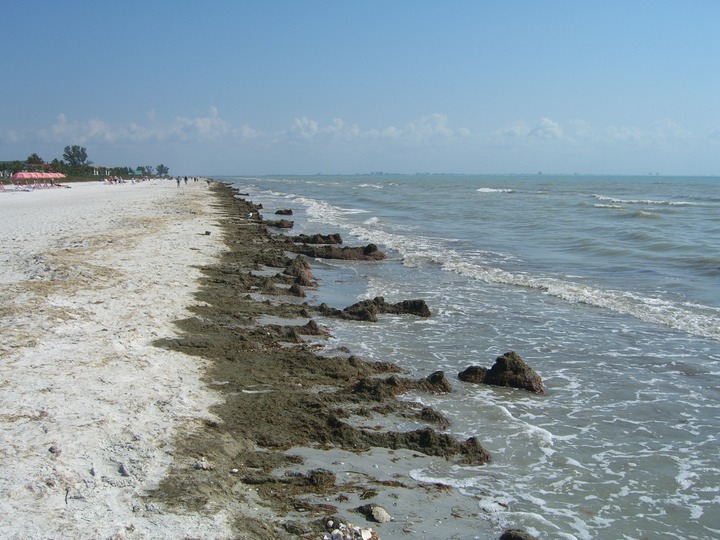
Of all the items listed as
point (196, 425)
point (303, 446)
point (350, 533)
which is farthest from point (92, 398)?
point (350, 533)

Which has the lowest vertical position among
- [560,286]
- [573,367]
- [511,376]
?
[573,367]

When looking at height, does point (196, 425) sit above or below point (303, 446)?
above

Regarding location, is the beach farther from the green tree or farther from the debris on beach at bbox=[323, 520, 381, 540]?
the green tree

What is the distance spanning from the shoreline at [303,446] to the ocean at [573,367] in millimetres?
321

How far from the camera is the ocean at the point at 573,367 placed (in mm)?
5242

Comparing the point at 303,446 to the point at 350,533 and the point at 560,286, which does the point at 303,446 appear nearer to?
the point at 350,533

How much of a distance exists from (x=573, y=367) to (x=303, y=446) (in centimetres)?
475

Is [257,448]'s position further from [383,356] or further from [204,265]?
[204,265]

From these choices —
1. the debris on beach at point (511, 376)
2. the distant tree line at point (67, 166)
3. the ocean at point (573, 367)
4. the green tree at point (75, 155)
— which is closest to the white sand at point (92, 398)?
the ocean at point (573, 367)

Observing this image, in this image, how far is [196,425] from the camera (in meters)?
5.85

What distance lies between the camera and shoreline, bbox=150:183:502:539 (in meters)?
4.65

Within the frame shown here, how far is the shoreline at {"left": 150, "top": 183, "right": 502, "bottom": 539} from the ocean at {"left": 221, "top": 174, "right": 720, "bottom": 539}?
32 centimetres

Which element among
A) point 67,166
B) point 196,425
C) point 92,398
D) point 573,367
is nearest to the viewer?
point 196,425

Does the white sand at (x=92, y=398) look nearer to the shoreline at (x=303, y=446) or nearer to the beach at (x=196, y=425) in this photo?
the beach at (x=196, y=425)
